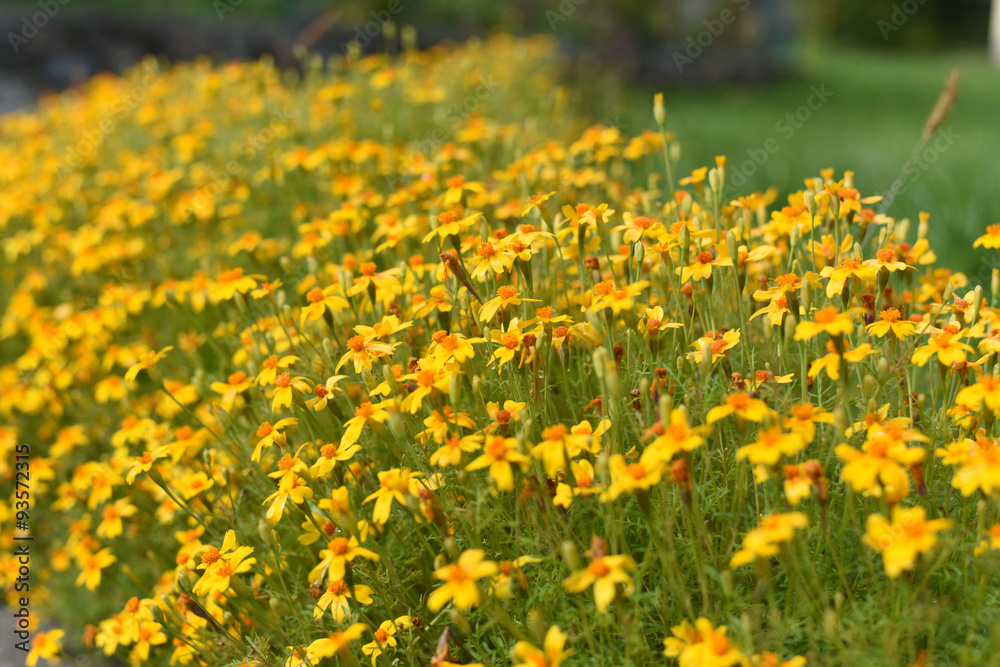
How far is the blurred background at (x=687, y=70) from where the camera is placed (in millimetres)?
5742

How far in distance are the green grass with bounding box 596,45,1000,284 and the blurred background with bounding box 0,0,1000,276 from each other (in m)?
0.02

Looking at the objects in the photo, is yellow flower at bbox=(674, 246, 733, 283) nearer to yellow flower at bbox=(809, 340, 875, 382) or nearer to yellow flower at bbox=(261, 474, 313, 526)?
yellow flower at bbox=(809, 340, 875, 382)

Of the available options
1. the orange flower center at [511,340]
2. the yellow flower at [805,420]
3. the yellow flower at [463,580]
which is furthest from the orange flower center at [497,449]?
the yellow flower at [805,420]

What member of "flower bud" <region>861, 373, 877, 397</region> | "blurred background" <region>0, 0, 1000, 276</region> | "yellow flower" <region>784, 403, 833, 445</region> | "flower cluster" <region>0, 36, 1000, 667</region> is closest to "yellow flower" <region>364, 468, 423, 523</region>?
"flower cluster" <region>0, 36, 1000, 667</region>

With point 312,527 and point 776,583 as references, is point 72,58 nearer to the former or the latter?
point 312,527

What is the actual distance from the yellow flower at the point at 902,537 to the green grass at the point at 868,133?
2411 mm

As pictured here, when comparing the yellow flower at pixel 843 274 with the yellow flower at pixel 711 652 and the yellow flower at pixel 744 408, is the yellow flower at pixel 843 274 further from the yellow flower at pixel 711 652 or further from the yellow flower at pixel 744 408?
the yellow flower at pixel 711 652

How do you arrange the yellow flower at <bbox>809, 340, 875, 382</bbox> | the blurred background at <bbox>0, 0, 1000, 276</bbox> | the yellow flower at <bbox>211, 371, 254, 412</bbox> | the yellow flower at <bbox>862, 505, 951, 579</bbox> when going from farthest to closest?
the blurred background at <bbox>0, 0, 1000, 276</bbox> → the yellow flower at <bbox>211, 371, 254, 412</bbox> → the yellow flower at <bbox>809, 340, 875, 382</bbox> → the yellow flower at <bbox>862, 505, 951, 579</bbox>

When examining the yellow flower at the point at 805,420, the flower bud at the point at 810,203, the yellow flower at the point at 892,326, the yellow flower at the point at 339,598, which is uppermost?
the flower bud at the point at 810,203

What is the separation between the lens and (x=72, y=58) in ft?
28.3

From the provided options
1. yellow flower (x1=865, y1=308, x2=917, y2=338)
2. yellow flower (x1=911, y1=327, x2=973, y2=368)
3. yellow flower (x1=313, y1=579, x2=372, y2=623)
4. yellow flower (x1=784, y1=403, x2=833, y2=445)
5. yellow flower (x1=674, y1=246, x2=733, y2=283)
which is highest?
yellow flower (x1=674, y1=246, x2=733, y2=283)

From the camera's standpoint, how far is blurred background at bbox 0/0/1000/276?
574 centimetres

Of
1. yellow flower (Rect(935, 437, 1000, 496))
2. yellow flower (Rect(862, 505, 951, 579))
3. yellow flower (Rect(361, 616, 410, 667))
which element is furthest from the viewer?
yellow flower (Rect(361, 616, 410, 667))

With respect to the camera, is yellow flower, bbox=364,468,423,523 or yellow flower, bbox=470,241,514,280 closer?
yellow flower, bbox=364,468,423,523
